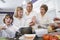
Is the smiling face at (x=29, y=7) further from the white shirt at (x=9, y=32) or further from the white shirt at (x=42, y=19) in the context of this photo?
the white shirt at (x=9, y=32)

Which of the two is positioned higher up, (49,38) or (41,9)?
(41,9)

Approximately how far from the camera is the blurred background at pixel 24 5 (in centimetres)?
149

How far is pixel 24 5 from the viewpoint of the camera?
1511 millimetres

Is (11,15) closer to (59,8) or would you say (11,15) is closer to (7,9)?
(7,9)

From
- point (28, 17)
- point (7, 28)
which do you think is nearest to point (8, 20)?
point (7, 28)

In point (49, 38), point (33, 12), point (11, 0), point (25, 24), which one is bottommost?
point (49, 38)

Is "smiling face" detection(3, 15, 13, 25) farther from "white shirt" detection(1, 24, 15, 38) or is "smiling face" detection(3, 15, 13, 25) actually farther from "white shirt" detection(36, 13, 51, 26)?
"white shirt" detection(36, 13, 51, 26)

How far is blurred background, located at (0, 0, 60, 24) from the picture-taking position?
149 centimetres

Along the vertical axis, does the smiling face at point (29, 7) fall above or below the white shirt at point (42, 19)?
above

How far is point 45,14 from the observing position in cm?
154

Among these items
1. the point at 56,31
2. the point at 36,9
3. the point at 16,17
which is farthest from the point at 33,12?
the point at 56,31

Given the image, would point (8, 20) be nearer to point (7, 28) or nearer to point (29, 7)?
point (7, 28)

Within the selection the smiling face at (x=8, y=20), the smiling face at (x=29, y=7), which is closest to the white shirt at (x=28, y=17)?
the smiling face at (x=29, y=7)

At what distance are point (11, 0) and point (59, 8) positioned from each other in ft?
1.39
